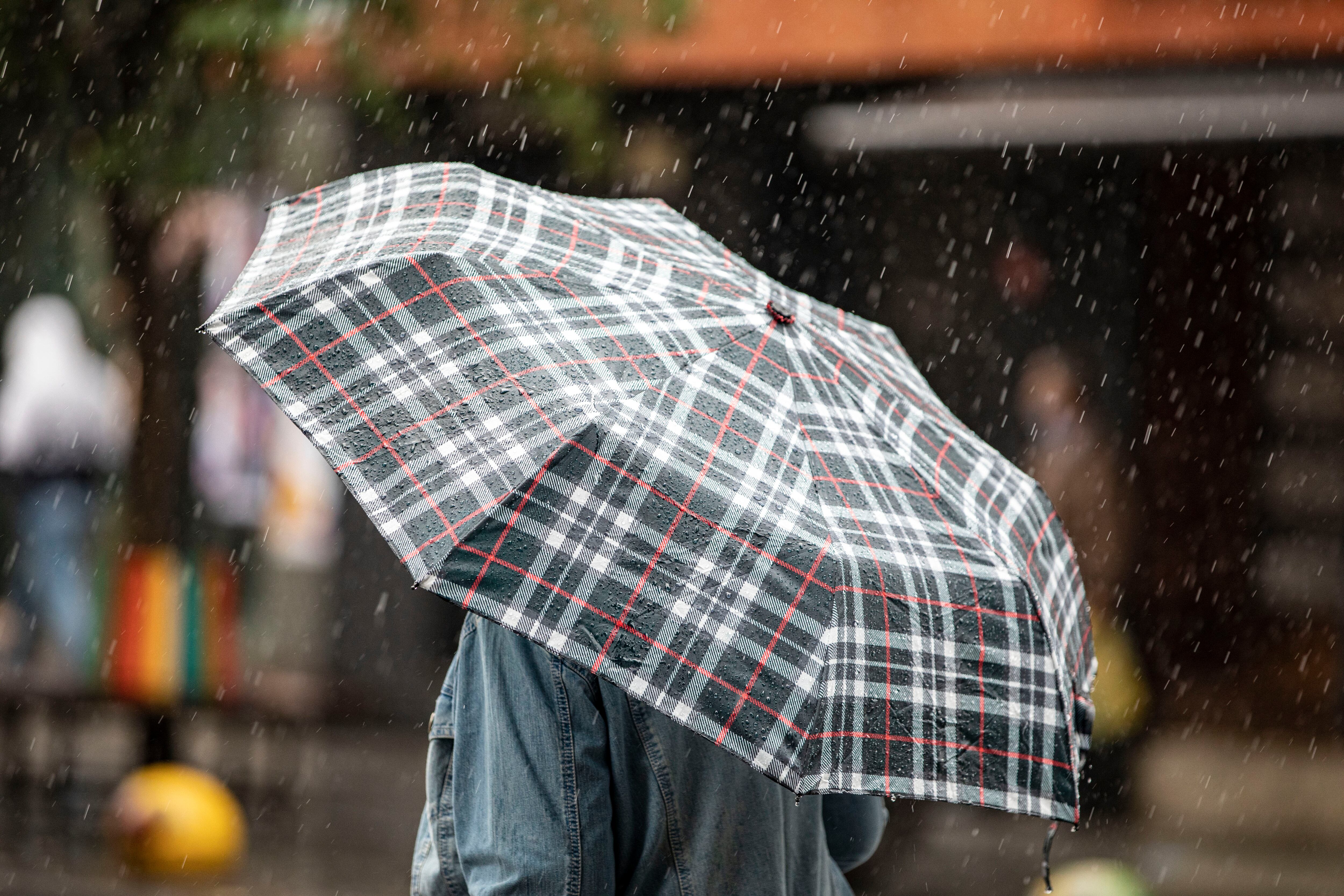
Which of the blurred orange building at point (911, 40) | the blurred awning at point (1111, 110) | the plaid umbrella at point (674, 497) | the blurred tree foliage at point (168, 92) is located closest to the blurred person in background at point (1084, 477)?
the blurred awning at point (1111, 110)

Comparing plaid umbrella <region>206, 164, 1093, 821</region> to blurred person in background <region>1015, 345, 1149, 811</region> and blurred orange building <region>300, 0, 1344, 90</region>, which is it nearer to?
blurred orange building <region>300, 0, 1344, 90</region>

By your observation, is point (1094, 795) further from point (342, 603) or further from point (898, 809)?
point (342, 603)

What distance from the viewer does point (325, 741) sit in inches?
307

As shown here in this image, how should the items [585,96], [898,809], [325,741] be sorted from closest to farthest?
[898,809], [585,96], [325,741]

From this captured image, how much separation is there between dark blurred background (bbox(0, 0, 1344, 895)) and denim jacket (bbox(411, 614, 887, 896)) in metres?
4.91

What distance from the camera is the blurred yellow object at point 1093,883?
5227 millimetres

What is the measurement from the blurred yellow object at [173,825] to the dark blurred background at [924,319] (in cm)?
80

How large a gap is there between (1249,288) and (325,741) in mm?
6120

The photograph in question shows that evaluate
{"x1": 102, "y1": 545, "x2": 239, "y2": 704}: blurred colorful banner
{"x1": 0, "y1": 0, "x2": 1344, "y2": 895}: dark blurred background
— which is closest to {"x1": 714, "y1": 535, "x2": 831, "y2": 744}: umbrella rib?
{"x1": 0, "y1": 0, "x2": 1344, "y2": 895}: dark blurred background

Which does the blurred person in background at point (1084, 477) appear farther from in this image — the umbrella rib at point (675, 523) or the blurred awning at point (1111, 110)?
the umbrella rib at point (675, 523)

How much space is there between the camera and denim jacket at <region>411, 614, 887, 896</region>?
6.15 feet

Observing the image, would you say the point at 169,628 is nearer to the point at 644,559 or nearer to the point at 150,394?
the point at 150,394

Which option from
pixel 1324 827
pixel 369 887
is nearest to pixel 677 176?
pixel 369 887

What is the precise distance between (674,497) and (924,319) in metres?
6.39
